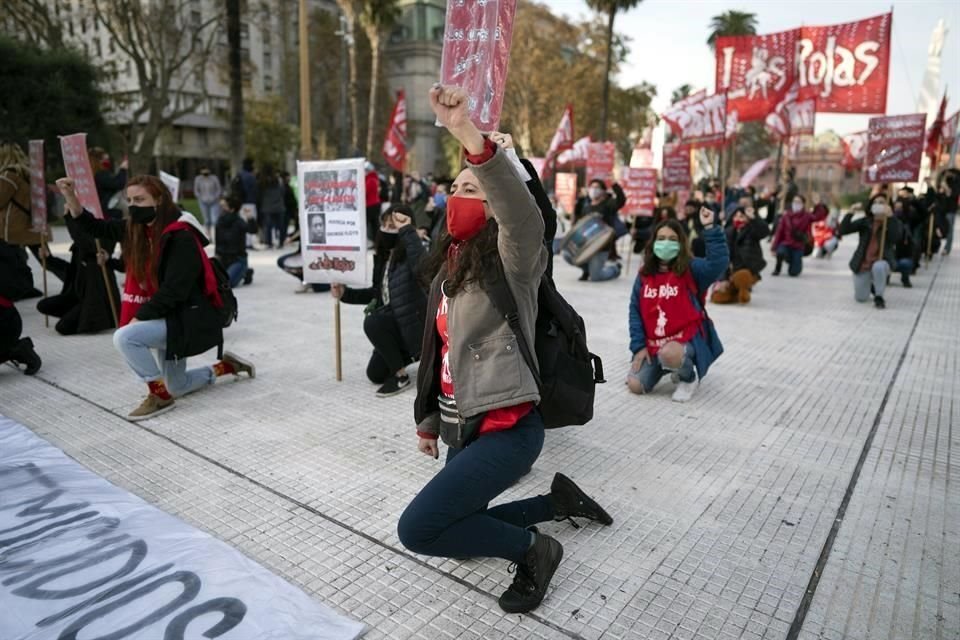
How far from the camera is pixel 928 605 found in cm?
259

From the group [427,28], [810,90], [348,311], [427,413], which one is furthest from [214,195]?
[427,28]

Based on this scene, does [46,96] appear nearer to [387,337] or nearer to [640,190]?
[640,190]

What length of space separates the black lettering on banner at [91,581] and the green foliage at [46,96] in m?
18.4

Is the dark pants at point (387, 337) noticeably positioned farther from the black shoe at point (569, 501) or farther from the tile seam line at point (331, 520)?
the black shoe at point (569, 501)

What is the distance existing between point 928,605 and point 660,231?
301cm

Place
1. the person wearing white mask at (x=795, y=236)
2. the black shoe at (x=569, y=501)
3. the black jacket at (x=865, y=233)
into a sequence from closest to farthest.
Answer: the black shoe at (x=569, y=501) → the black jacket at (x=865, y=233) → the person wearing white mask at (x=795, y=236)

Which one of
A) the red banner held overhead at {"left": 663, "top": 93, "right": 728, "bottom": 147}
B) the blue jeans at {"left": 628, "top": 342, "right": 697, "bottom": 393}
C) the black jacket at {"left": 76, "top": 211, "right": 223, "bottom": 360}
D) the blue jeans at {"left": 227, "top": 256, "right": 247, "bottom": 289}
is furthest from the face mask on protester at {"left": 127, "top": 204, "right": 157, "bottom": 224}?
the red banner held overhead at {"left": 663, "top": 93, "right": 728, "bottom": 147}

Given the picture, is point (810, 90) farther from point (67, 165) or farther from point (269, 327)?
point (67, 165)

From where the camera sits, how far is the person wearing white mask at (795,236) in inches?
469

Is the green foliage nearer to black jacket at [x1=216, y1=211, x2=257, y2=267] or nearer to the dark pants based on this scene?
black jacket at [x1=216, y1=211, x2=257, y2=267]

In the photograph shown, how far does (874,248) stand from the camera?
924cm

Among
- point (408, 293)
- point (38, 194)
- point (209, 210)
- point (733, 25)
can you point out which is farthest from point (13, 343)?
point (733, 25)

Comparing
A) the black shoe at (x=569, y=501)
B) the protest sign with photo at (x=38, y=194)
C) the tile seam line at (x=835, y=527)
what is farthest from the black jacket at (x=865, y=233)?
the protest sign with photo at (x=38, y=194)

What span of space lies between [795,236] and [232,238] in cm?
940
